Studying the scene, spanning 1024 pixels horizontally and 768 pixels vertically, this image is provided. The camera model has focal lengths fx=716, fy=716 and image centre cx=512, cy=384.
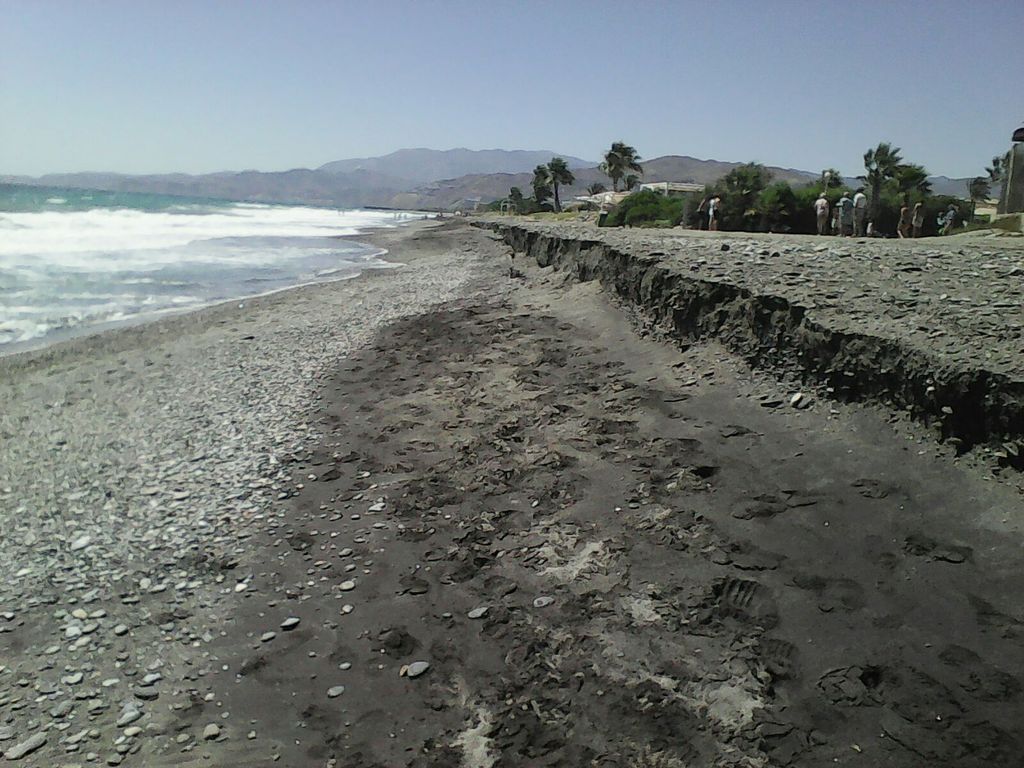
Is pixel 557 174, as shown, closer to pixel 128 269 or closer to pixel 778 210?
pixel 778 210

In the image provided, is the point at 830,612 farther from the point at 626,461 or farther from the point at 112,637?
the point at 112,637

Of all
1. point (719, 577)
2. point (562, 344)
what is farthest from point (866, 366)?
point (562, 344)

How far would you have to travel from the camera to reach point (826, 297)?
28.0 feet

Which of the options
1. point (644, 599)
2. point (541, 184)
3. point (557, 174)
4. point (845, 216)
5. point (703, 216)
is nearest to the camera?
point (644, 599)

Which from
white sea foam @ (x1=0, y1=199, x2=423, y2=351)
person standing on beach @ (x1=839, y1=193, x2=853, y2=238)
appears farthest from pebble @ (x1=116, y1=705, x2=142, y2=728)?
person standing on beach @ (x1=839, y1=193, x2=853, y2=238)

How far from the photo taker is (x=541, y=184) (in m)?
103

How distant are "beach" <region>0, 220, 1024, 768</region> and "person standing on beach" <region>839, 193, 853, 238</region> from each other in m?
11.4

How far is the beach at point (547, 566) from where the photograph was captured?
4035 millimetres

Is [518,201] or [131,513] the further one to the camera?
[518,201]

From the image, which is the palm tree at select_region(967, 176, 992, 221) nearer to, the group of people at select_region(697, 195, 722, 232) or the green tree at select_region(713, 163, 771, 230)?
the green tree at select_region(713, 163, 771, 230)

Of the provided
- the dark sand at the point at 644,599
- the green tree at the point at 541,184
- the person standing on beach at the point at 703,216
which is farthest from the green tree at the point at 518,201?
the dark sand at the point at 644,599

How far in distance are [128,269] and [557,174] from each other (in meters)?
76.6

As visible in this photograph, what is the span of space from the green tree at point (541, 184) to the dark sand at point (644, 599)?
320ft

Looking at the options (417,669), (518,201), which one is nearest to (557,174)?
(518,201)
